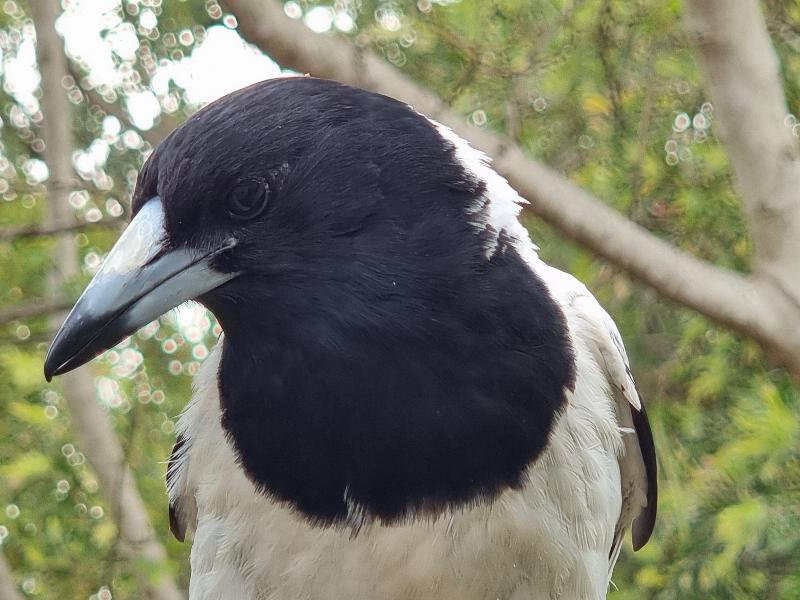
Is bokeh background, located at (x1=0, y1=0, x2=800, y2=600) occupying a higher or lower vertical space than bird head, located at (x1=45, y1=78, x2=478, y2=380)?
lower

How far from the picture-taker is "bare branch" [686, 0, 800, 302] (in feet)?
10.3

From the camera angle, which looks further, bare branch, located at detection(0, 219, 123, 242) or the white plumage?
bare branch, located at detection(0, 219, 123, 242)

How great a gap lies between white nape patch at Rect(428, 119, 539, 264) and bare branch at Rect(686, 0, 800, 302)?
1.31m

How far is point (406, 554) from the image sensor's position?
2.05 meters

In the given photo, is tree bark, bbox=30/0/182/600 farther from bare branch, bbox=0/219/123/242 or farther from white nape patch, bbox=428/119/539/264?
white nape patch, bbox=428/119/539/264

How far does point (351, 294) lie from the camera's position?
6.23 ft

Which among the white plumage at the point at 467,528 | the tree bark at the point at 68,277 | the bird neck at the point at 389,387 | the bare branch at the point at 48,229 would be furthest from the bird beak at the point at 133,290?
the tree bark at the point at 68,277

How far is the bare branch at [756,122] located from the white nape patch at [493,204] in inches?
51.8

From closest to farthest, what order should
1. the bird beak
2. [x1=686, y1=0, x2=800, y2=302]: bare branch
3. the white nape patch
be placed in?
the bird beak < the white nape patch < [x1=686, y1=0, x2=800, y2=302]: bare branch

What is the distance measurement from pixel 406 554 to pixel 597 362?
0.69 metres

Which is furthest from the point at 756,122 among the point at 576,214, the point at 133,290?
the point at 133,290

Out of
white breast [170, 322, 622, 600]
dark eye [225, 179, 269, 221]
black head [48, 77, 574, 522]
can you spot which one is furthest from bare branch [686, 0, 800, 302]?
dark eye [225, 179, 269, 221]

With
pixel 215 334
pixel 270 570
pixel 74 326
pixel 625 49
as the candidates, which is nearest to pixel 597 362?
pixel 270 570

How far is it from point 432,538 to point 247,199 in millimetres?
758
